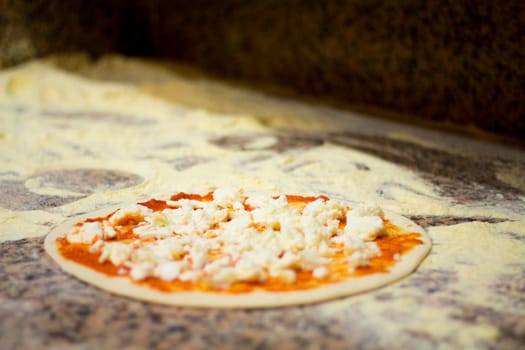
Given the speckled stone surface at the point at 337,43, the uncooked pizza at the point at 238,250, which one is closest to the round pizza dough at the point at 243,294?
the uncooked pizza at the point at 238,250

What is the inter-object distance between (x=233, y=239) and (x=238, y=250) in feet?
0.26

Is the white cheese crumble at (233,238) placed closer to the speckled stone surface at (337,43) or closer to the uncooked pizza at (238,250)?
the uncooked pizza at (238,250)

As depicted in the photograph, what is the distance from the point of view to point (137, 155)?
7.71 ft

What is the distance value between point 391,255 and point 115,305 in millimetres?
661

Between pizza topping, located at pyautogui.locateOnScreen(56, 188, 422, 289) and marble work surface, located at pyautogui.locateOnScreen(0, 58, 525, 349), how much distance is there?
9 centimetres

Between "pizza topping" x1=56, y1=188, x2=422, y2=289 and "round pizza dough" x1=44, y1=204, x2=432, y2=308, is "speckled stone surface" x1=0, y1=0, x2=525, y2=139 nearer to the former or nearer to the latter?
"pizza topping" x1=56, y1=188, x2=422, y2=289

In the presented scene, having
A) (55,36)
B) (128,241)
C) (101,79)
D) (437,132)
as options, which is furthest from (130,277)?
(55,36)

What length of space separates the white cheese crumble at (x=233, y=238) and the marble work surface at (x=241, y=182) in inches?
3.8

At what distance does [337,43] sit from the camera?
11.4 feet

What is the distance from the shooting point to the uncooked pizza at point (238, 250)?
3.95ft

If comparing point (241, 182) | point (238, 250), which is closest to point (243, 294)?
point (238, 250)

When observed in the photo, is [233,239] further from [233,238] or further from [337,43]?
[337,43]

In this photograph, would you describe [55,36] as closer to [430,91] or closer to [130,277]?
[430,91]

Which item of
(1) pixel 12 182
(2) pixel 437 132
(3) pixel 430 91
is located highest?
(3) pixel 430 91
